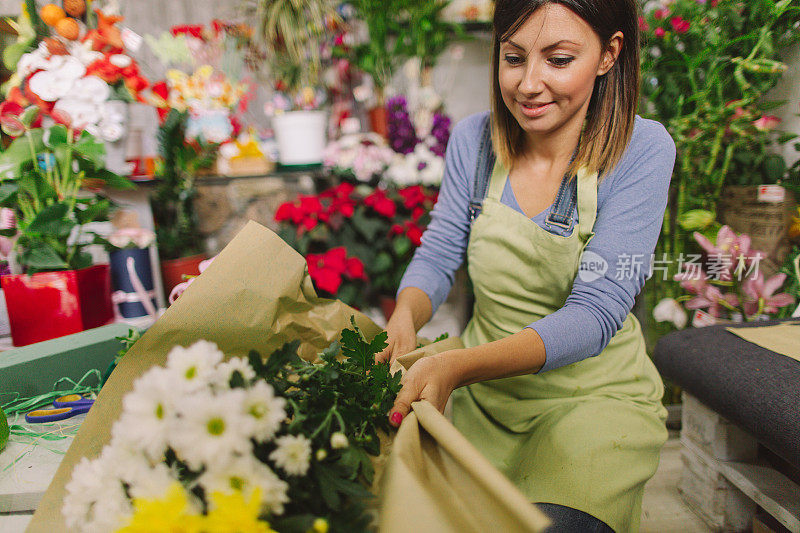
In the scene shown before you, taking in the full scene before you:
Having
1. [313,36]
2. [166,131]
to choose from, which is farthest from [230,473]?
[313,36]

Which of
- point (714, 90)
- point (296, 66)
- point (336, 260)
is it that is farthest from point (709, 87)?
point (296, 66)

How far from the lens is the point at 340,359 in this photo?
802 mm

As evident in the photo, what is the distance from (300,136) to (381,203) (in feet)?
1.90

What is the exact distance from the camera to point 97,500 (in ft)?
1.57

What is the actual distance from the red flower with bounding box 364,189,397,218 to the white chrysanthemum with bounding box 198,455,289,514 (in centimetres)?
156

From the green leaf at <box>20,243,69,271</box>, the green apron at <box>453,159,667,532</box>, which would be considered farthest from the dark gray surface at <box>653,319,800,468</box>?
the green leaf at <box>20,243,69,271</box>

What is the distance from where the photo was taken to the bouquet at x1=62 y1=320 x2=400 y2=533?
40cm

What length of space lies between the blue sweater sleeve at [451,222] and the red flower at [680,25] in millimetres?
957

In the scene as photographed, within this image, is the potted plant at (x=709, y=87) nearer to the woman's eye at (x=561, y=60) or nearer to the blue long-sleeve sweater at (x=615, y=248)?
the blue long-sleeve sweater at (x=615, y=248)

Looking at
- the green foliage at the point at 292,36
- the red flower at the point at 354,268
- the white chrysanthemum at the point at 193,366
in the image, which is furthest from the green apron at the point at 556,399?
the green foliage at the point at 292,36

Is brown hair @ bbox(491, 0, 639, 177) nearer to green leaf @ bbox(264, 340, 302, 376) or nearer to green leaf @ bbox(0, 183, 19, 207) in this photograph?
green leaf @ bbox(264, 340, 302, 376)

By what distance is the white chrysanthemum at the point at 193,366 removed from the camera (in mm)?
431

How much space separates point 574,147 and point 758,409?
68 centimetres

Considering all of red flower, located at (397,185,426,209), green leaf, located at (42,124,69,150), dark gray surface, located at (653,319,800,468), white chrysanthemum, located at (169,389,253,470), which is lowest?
dark gray surface, located at (653,319,800,468)
